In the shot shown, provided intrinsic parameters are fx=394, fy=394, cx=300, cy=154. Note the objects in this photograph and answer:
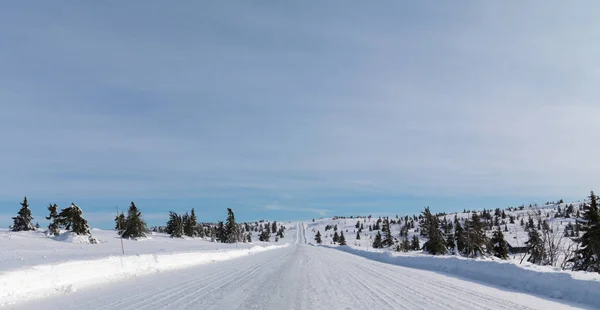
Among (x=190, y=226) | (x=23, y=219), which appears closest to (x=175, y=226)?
(x=190, y=226)

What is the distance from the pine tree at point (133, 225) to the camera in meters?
69.4

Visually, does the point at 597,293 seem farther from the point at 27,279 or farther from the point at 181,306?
the point at 27,279

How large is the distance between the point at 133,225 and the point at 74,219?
66.3 feet

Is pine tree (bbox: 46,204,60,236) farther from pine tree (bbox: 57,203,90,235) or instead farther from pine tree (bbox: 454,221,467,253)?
pine tree (bbox: 454,221,467,253)

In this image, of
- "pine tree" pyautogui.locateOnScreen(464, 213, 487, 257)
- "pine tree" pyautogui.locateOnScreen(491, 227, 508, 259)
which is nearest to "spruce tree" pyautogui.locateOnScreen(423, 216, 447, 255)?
"pine tree" pyautogui.locateOnScreen(464, 213, 487, 257)

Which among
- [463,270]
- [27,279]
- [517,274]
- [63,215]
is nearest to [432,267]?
[463,270]

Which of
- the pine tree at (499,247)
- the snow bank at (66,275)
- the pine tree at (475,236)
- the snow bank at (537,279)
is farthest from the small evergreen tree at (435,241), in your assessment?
the snow bank at (66,275)

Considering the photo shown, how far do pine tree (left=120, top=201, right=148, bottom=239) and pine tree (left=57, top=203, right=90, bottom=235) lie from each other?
19.0 m

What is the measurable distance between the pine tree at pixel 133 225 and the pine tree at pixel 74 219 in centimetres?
1904

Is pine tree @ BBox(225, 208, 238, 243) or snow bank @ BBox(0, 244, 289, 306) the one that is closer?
snow bank @ BBox(0, 244, 289, 306)

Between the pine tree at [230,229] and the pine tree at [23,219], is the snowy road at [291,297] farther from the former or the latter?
the pine tree at [230,229]

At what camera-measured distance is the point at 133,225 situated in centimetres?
6950

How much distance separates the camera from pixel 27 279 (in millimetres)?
8602

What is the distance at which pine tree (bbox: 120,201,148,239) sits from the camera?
6938 centimetres
